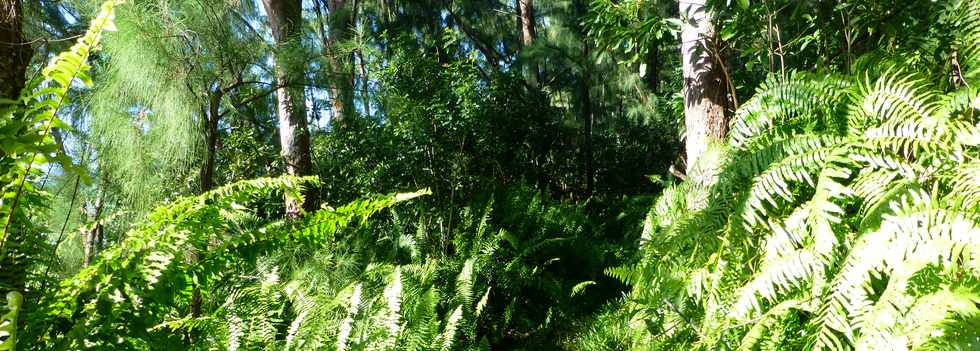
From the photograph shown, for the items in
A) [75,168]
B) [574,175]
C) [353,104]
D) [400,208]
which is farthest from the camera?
[574,175]

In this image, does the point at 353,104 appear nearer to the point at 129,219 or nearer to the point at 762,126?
the point at 129,219

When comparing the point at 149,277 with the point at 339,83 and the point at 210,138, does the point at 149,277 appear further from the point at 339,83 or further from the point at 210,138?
the point at 339,83

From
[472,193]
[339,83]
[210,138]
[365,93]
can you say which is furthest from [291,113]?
[472,193]

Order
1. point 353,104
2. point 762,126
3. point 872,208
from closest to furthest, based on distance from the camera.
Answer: point 872,208
point 762,126
point 353,104

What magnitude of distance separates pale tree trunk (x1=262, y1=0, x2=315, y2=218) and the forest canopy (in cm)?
3

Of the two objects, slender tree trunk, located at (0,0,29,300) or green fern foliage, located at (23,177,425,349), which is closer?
green fern foliage, located at (23,177,425,349)

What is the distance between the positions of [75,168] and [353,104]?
14.1 ft

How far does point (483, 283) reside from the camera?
4.50 meters

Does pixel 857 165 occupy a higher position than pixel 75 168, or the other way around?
pixel 75 168

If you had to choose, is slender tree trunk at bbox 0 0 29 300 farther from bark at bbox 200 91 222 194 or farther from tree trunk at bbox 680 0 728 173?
tree trunk at bbox 680 0 728 173

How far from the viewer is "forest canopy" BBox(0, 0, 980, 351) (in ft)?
4.57

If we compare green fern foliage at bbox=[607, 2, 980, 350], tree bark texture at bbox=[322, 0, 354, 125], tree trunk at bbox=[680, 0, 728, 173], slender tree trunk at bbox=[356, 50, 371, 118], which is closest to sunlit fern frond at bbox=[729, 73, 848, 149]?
green fern foliage at bbox=[607, 2, 980, 350]

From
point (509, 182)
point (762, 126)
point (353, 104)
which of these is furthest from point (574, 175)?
point (762, 126)

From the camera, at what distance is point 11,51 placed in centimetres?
175
